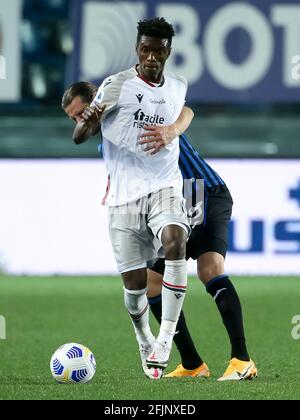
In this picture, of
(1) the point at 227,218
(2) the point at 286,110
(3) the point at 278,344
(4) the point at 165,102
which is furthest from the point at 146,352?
(2) the point at 286,110

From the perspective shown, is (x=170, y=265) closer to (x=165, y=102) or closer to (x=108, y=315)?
(x=165, y=102)

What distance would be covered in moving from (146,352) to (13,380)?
2.35ft

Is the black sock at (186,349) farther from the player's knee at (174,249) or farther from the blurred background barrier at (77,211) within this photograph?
the blurred background barrier at (77,211)

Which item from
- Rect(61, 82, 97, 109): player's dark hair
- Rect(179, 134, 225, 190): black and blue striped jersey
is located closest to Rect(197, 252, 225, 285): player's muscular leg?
Rect(179, 134, 225, 190): black and blue striped jersey

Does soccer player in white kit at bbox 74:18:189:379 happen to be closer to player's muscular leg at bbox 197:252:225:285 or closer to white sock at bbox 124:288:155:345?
white sock at bbox 124:288:155:345

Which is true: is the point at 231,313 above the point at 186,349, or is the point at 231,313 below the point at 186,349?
above

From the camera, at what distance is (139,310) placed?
6.43 metres

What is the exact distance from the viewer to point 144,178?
20.9ft

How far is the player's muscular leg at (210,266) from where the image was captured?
6422 mm

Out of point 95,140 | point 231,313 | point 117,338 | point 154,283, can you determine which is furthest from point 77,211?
point 231,313

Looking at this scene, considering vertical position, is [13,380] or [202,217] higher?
[202,217]

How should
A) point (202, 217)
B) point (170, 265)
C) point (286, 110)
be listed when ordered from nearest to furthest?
point (170, 265) < point (202, 217) < point (286, 110)

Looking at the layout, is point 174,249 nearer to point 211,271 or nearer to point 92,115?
point 211,271

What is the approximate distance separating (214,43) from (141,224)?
7.97m
